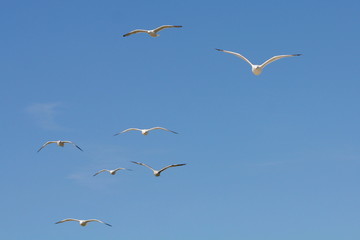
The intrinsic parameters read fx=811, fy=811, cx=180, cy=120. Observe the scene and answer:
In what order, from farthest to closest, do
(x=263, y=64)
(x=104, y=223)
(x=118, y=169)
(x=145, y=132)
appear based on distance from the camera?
1. (x=118, y=169)
2. (x=145, y=132)
3. (x=104, y=223)
4. (x=263, y=64)

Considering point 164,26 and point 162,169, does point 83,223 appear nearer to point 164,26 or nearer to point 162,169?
point 162,169

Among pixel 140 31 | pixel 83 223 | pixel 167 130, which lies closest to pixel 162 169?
pixel 167 130

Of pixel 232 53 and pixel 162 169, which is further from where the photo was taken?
pixel 162 169

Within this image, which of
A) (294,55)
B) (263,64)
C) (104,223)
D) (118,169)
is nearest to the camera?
(294,55)

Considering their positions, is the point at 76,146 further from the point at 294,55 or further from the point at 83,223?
the point at 294,55

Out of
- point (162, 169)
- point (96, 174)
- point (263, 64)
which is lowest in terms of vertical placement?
point (96, 174)

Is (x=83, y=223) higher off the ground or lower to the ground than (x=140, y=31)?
lower

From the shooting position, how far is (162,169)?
93.1 m

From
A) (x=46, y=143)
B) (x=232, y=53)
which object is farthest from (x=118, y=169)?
(x=232, y=53)

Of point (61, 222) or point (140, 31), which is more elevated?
point (140, 31)

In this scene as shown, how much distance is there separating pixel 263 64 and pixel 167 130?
2109 cm

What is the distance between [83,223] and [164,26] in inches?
1037

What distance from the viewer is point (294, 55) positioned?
6856 centimetres

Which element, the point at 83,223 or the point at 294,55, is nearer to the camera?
the point at 294,55
